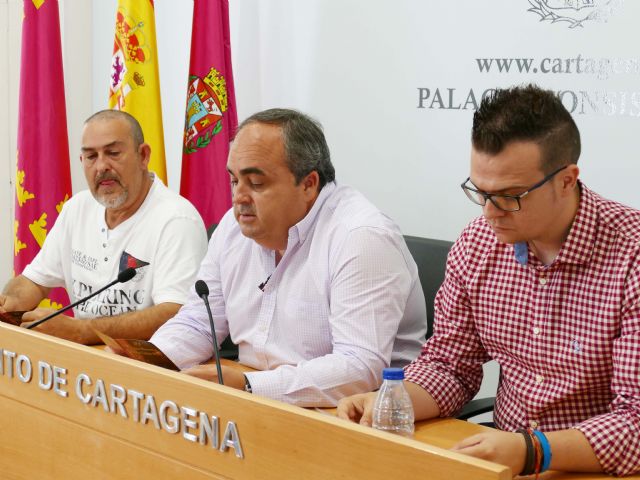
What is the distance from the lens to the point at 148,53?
3.78m

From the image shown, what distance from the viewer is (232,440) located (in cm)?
154

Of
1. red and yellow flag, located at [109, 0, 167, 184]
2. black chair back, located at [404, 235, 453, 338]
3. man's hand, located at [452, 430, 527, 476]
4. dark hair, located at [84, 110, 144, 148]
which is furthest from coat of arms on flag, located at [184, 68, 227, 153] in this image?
man's hand, located at [452, 430, 527, 476]

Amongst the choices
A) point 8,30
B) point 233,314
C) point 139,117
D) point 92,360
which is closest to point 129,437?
point 92,360

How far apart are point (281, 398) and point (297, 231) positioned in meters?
0.48

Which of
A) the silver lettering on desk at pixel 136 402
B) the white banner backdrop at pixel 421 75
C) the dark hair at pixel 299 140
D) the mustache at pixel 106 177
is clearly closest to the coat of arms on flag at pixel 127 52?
the white banner backdrop at pixel 421 75

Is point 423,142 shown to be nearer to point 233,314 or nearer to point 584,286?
point 233,314

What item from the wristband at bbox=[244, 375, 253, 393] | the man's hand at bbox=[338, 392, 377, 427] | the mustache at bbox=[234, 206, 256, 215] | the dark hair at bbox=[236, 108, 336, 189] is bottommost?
the wristband at bbox=[244, 375, 253, 393]

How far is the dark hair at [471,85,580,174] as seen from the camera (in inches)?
65.8

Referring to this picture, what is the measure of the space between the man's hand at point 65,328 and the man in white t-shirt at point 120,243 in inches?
4.0

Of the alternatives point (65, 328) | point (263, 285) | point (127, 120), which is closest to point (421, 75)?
point (127, 120)

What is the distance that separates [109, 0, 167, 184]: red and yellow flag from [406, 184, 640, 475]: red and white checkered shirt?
2.09 m

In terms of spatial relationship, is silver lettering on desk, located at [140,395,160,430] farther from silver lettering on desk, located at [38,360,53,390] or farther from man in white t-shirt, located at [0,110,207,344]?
man in white t-shirt, located at [0,110,207,344]

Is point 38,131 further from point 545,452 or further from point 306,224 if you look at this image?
point 545,452

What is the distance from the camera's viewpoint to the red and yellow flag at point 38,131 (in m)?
3.88
